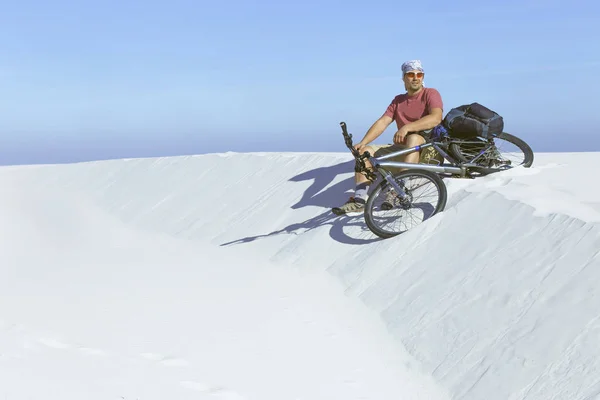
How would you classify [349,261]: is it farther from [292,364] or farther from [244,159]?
[244,159]

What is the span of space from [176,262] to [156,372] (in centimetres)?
414

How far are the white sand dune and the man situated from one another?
50cm

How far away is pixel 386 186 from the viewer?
7.62m

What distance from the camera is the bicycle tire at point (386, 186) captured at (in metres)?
7.40

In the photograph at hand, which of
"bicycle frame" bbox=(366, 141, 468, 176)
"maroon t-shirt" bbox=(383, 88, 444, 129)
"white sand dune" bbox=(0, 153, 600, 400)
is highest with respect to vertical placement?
"maroon t-shirt" bbox=(383, 88, 444, 129)

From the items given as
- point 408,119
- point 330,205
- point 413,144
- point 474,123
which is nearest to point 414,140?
point 413,144

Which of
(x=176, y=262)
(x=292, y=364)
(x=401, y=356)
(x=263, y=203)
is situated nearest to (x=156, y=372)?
(x=292, y=364)

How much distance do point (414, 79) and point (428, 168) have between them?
4.10 ft

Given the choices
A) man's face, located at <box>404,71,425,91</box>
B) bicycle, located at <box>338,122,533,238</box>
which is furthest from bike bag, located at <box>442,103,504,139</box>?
man's face, located at <box>404,71,425,91</box>

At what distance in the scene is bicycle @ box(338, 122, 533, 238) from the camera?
7.48 metres

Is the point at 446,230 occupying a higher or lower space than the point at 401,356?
higher

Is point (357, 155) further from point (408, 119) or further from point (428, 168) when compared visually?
point (408, 119)

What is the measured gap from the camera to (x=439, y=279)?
609cm

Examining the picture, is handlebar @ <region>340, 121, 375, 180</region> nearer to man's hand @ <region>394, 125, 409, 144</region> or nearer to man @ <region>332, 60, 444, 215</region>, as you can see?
man @ <region>332, 60, 444, 215</region>
